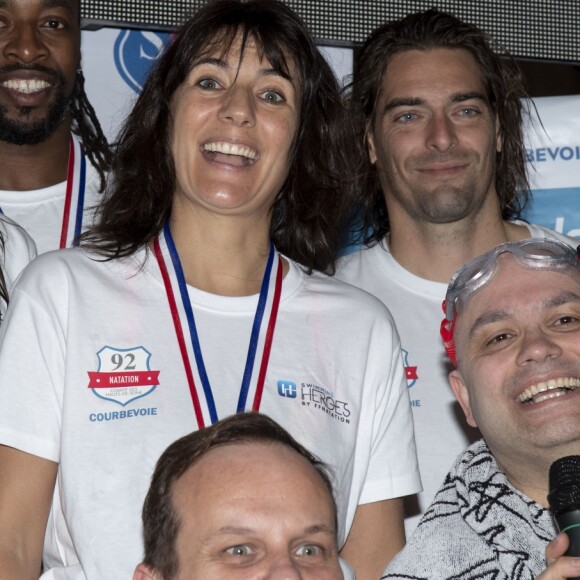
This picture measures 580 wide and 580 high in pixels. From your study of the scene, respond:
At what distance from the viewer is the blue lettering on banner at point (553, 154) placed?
466 cm

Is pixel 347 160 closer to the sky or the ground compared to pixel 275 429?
closer to the sky

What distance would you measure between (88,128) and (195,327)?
57.0 inches

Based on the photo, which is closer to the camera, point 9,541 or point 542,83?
point 9,541

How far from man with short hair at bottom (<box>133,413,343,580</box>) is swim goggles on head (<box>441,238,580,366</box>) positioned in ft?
2.41

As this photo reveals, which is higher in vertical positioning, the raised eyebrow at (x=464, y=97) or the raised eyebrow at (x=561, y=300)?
the raised eyebrow at (x=464, y=97)

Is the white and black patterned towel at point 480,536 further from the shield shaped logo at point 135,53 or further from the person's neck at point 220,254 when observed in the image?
the shield shaped logo at point 135,53

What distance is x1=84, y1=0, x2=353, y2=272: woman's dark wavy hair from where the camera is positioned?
3406mm

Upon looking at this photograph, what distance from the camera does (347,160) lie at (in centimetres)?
371

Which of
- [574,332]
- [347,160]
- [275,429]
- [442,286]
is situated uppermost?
[347,160]

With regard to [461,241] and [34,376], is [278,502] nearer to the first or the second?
[34,376]

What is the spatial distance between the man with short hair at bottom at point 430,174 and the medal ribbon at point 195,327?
684 mm

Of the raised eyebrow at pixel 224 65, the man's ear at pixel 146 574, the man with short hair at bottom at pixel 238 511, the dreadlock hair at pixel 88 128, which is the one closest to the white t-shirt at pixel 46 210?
the dreadlock hair at pixel 88 128

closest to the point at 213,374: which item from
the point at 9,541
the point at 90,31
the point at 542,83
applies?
the point at 9,541

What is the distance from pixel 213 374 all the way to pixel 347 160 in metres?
0.89
